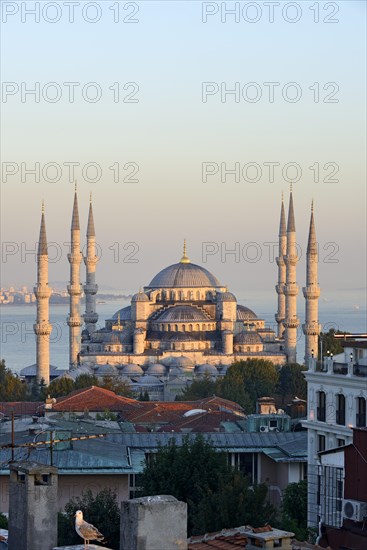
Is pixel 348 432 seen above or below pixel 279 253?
below

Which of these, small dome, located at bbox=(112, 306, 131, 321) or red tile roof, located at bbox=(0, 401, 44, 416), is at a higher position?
small dome, located at bbox=(112, 306, 131, 321)

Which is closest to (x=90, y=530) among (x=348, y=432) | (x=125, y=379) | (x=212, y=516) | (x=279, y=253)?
(x=212, y=516)

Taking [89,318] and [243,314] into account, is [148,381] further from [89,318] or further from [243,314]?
[243,314]

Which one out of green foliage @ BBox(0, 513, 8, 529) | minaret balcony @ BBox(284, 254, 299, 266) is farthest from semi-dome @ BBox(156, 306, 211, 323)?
green foliage @ BBox(0, 513, 8, 529)

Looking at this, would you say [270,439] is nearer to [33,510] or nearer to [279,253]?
[33,510]

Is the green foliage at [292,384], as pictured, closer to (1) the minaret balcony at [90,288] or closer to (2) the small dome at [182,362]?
(2) the small dome at [182,362]

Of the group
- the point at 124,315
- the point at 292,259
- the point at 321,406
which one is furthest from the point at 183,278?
the point at 321,406

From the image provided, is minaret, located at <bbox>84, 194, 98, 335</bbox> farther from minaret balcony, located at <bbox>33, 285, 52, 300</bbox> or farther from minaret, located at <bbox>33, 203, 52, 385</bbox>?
minaret balcony, located at <bbox>33, 285, 52, 300</bbox>
